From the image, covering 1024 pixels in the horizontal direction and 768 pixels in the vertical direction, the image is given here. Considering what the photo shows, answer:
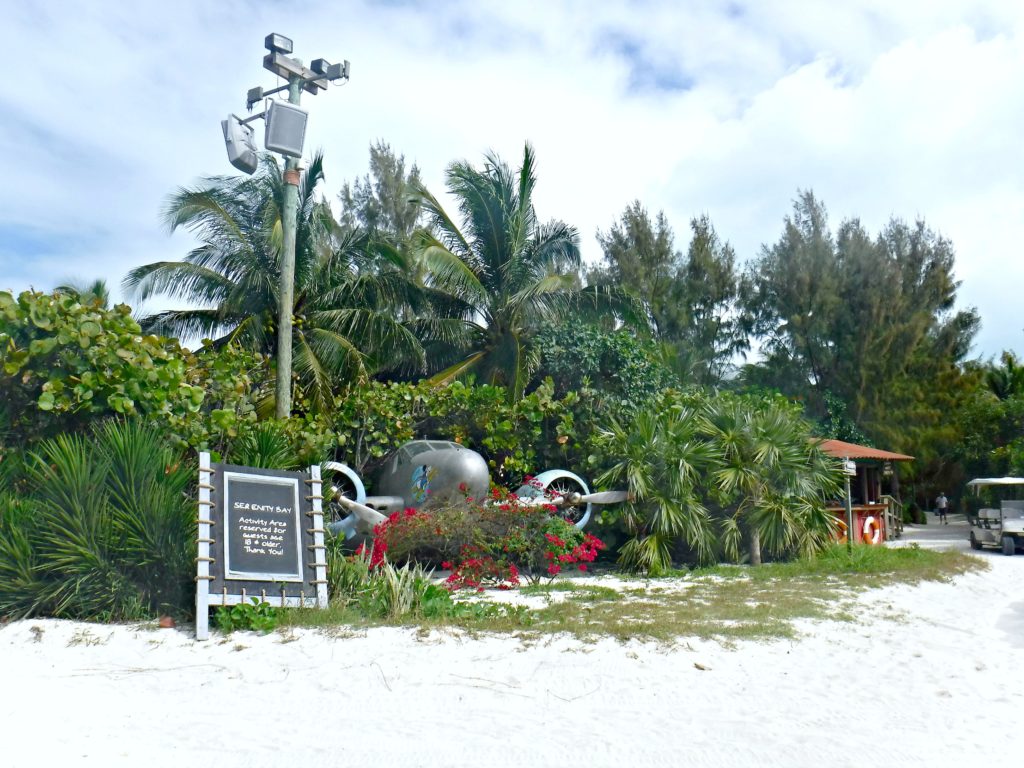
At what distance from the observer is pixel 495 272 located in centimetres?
2245

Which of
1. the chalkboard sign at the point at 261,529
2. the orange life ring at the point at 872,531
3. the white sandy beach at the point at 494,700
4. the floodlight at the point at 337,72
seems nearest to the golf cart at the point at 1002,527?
the orange life ring at the point at 872,531

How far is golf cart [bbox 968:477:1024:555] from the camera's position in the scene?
65.4 ft

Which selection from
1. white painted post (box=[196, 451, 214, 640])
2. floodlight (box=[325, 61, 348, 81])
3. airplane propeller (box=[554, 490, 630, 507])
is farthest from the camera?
airplane propeller (box=[554, 490, 630, 507])

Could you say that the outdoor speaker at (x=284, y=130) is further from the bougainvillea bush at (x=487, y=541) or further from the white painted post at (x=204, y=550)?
the bougainvillea bush at (x=487, y=541)

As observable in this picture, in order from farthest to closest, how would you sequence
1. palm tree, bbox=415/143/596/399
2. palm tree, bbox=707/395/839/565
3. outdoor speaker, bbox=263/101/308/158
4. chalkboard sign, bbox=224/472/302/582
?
palm tree, bbox=415/143/596/399 → palm tree, bbox=707/395/839/565 → outdoor speaker, bbox=263/101/308/158 → chalkboard sign, bbox=224/472/302/582

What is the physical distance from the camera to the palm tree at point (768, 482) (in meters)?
14.7

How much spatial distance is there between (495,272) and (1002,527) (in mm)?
13408

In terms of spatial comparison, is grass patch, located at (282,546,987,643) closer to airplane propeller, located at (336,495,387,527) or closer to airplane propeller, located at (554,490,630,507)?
airplane propeller, located at (554,490,630,507)

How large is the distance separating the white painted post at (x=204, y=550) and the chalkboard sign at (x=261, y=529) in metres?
0.19

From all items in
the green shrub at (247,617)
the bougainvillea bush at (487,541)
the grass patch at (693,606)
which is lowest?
the grass patch at (693,606)

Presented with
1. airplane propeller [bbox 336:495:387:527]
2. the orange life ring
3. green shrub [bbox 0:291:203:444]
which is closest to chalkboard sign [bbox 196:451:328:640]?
green shrub [bbox 0:291:203:444]

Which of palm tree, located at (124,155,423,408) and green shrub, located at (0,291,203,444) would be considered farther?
palm tree, located at (124,155,423,408)

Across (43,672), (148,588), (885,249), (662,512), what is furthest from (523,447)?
(885,249)

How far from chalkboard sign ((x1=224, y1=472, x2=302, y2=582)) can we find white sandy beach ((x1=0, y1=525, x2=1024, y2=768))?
0.81m
